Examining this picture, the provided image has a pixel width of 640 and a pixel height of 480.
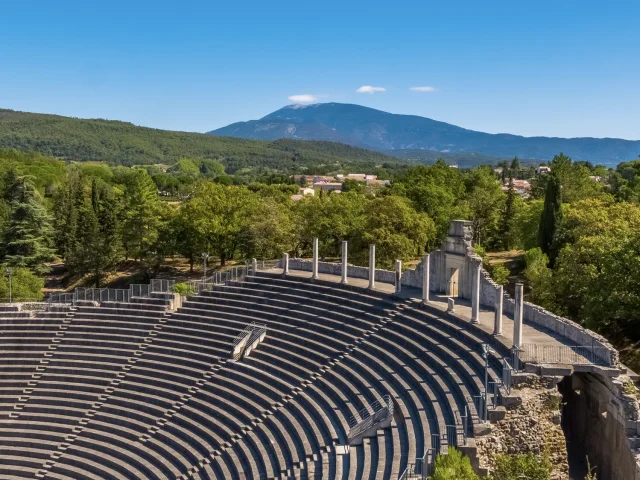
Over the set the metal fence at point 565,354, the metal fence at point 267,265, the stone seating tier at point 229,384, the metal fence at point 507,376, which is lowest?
the stone seating tier at point 229,384

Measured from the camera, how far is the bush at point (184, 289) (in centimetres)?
3247

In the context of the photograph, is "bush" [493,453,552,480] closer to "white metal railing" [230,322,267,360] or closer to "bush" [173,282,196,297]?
"white metal railing" [230,322,267,360]

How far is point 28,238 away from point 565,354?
46140 millimetres

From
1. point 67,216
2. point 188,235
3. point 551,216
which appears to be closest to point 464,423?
point 551,216

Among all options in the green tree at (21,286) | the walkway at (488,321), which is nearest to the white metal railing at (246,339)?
the walkway at (488,321)

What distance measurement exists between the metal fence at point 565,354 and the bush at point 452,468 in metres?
5.58

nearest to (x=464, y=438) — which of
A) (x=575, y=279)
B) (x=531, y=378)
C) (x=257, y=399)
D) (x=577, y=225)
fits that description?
(x=531, y=378)

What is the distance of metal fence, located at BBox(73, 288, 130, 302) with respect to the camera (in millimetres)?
32844

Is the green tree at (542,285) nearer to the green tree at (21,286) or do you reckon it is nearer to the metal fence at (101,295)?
Result: the metal fence at (101,295)

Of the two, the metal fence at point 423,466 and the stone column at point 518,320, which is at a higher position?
the stone column at point 518,320

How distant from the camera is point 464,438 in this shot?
1491 cm

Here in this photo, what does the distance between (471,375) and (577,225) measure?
82.9ft

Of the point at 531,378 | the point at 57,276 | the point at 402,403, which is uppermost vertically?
the point at 531,378

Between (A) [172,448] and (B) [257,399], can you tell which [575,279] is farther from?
(A) [172,448]
